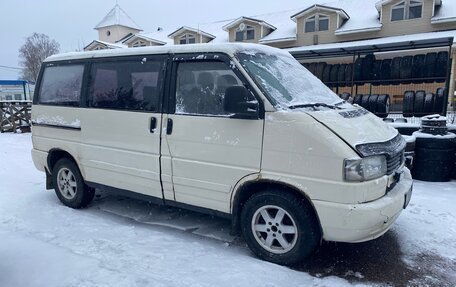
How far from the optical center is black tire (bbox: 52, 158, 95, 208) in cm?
507

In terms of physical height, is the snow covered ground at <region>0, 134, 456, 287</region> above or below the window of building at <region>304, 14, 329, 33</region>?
below

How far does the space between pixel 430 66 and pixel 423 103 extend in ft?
4.05

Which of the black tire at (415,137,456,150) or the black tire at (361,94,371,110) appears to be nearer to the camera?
the black tire at (415,137,456,150)

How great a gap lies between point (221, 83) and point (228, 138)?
59cm

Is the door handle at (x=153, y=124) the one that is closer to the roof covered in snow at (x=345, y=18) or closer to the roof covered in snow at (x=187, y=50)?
the roof covered in snow at (x=187, y=50)

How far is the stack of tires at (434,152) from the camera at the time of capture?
6391mm

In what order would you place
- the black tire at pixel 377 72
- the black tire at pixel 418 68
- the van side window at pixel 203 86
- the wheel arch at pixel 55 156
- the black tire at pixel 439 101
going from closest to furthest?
the van side window at pixel 203 86 → the wheel arch at pixel 55 156 → the black tire at pixel 439 101 → the black tire at pixel 418 68 → the black tire at pixel 377 72

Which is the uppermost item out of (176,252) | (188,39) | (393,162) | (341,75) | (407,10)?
(407,10)

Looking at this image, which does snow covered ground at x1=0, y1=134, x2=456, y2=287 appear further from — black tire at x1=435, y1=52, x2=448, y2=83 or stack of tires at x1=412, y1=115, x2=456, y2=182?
black tire at x1=435, y1=52, x2=448, y2=83

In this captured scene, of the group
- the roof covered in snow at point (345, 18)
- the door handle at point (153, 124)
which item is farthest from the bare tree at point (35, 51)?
the door handle at point (153, 124)

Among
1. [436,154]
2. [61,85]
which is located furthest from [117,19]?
[436,154]

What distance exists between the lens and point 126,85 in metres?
4.40

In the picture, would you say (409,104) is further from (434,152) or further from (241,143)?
(241,143)

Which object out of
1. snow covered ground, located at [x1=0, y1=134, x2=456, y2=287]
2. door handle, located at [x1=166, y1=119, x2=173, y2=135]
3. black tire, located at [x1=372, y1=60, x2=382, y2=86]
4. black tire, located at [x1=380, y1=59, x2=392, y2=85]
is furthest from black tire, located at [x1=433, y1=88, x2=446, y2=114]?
door handle, located at [x1=166, y1=119, x2=173, y2=135]
